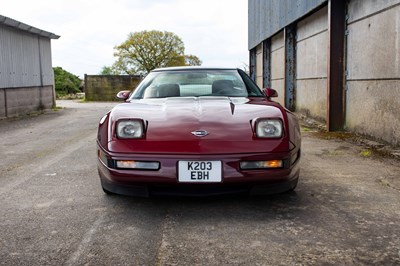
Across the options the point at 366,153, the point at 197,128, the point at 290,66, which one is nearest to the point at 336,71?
the point at 366,153

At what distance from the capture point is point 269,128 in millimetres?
3172

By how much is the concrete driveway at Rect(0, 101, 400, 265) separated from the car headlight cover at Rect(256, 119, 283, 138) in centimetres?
61

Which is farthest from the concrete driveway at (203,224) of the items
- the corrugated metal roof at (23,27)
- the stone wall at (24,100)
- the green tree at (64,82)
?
the green tree at (64,82)

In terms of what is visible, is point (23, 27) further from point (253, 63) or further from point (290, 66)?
point (253, 63)

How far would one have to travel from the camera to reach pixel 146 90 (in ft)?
14.0

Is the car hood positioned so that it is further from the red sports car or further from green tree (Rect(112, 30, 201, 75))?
green tree (Rect(112, 30, 201, 75))

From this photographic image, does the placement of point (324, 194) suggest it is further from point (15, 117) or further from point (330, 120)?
point (15, 117)

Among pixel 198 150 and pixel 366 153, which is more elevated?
pixel 198 150

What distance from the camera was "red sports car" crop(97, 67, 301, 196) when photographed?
9.88 feet

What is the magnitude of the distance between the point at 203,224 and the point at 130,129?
2.94 ft

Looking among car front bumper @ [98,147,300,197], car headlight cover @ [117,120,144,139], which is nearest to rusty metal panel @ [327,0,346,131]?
car front bumper @ [98,147,300,197]

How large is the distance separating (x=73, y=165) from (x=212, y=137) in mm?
2811

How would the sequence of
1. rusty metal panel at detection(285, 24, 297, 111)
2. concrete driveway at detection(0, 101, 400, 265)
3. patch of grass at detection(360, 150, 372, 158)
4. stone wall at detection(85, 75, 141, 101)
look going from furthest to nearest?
stone wall at detection(85, 75, 141, 101) → rusty metal panel at detection(285, 24, 297, 111) → patch of grass at detection(360, 150, 372, 158) → concrete driveway at detection(0, 101, 400, 265)

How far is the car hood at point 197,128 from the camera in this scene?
120 inches
